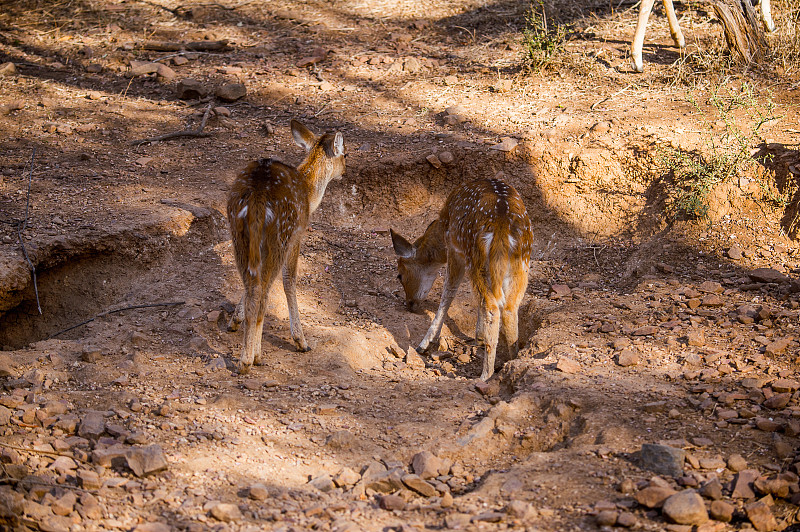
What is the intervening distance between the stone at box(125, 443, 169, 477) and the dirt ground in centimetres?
2

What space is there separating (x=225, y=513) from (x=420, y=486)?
3.94ft

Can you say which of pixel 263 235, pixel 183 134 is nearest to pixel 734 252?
pixel 263 235

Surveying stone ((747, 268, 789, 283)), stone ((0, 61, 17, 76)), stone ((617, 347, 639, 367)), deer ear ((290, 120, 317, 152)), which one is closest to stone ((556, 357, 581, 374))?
stone ((617, 347, 639, 367))

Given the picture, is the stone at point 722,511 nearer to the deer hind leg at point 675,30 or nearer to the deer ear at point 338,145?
the deer ear at point 338,145

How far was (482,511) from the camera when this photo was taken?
167 inches

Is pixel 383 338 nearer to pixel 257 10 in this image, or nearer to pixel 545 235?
pixel 545 235

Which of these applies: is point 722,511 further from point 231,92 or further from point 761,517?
point 231,92

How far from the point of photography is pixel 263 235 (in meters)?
5.92

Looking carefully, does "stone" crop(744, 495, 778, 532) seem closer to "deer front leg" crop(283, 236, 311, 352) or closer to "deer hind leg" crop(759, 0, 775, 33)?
"deer front leg" crop(283, 236, 311, 352)

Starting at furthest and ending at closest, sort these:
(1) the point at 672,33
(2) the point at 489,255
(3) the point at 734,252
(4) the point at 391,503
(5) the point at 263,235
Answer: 1. (1) the point at 672,33
2. (3) the point at 734,252
3. (2) the point at 489,255
4. (5) the point at 263,235
5. (4) the point at 391,503

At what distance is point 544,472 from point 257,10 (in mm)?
11302

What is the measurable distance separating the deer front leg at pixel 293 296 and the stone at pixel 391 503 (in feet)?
7.92

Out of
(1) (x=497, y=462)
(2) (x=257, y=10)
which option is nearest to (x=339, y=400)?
(1) (x=497, y=462)

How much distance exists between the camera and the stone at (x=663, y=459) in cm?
438
